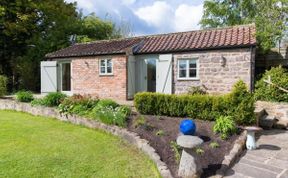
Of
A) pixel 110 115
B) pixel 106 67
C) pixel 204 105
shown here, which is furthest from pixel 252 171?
pixel 106 67

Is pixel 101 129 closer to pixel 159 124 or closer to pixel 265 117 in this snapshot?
pixel 159 124

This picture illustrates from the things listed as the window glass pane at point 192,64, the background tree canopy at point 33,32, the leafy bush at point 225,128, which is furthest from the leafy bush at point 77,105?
the background tree canopy at point 33,32

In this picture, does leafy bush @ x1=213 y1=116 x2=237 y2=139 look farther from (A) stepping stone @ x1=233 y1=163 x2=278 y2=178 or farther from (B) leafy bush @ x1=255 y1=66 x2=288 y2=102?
(B) leafy bush @ x1=255 y1=66 x2=288 y2=102

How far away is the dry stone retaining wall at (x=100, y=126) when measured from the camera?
537 centimetres

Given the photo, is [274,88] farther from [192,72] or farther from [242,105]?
[242,105]

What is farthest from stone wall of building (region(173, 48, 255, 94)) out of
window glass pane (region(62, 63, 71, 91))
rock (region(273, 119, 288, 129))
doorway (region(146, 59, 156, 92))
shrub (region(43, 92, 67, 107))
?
window glass pane (region(62, 63, 71, 91))

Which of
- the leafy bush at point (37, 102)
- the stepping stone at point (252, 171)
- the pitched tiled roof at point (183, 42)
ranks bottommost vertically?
the stepping stone at point (252, 171)

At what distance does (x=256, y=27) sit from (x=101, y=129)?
8.71 m

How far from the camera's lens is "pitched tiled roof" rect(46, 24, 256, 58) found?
11.9 m

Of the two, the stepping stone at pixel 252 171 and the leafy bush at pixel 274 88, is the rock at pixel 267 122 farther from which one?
the stepping stone at pixel 252 171

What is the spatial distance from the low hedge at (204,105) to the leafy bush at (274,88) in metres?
4.08

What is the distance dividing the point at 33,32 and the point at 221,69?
1643cm

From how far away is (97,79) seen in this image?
1479 cm

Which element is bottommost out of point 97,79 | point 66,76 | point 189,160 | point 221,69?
point 189,160
